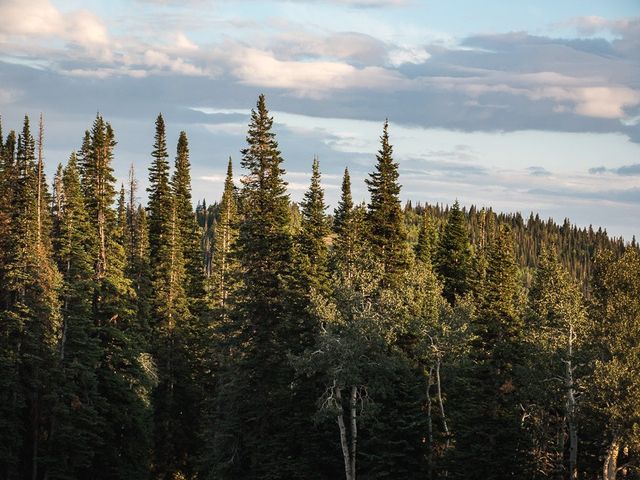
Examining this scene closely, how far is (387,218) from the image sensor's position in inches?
2406

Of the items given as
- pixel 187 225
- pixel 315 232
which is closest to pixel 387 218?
pixel 315 232

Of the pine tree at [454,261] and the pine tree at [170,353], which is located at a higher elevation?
the pine tree at [454,261]

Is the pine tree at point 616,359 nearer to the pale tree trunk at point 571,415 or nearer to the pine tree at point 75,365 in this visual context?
the pale tree trunk at point 571,415

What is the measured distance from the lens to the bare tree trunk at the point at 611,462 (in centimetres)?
3766

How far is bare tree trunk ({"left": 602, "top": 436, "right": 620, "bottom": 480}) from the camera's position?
3766 centimetres

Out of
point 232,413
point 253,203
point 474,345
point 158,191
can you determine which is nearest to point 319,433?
point 232,413

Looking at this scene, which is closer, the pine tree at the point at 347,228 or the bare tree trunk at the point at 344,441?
the bare tree trunk at the point at 344,441

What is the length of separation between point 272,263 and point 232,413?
9806 millimetres

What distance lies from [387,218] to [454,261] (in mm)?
28830

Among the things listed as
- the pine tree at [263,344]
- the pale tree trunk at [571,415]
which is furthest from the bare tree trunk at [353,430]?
the pale tree trunk at [571,415]

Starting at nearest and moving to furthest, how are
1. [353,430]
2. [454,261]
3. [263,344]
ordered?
[353,430]
[263,344]
[454,261]

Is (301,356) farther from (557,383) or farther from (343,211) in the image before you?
(343,211)

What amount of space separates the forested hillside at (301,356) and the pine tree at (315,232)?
0.19m

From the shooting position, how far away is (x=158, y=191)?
316 feet
